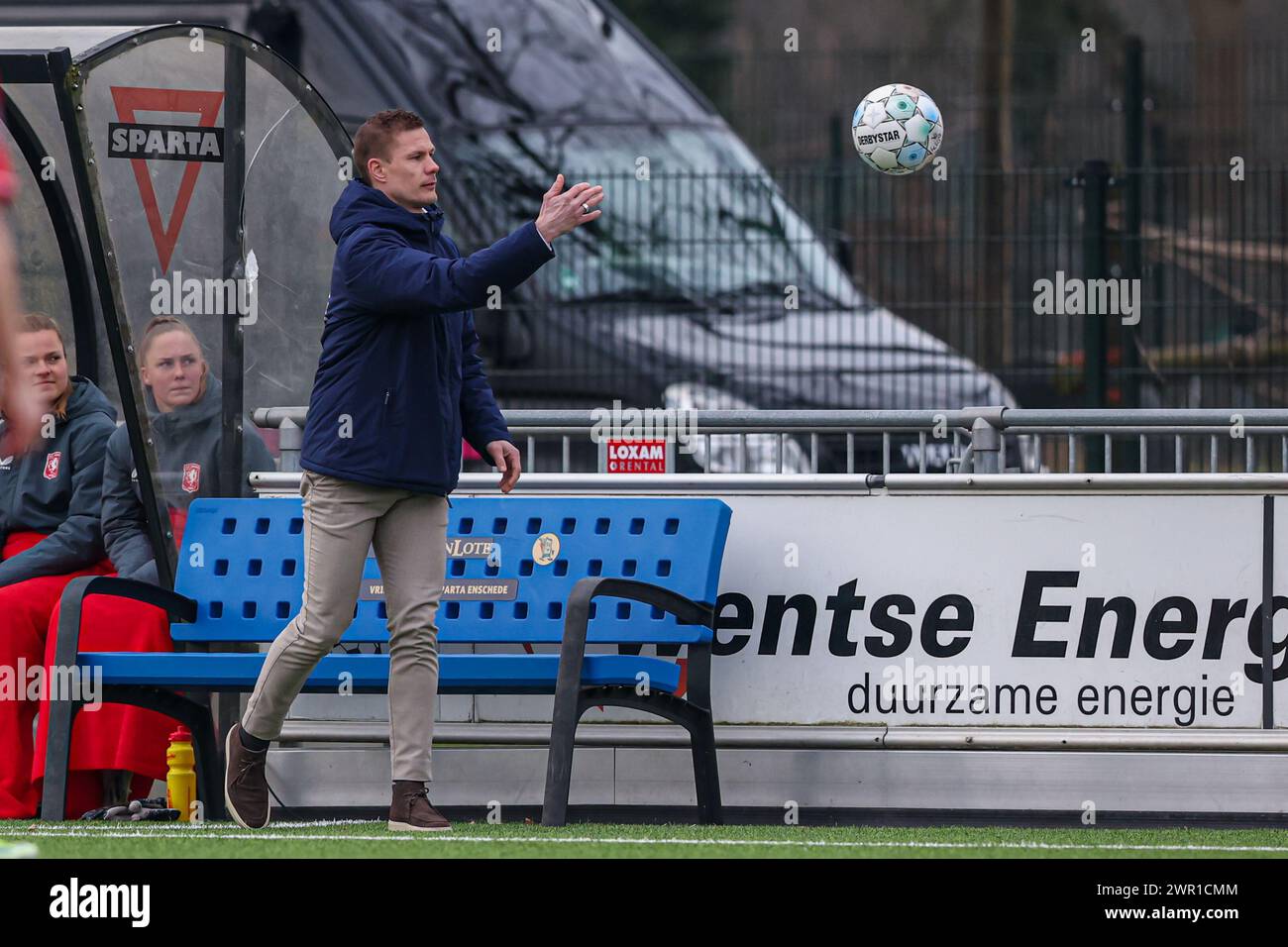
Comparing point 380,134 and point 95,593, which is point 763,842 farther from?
point 95,593

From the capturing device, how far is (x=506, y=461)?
23.0 feet

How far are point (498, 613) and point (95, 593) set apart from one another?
131 cm

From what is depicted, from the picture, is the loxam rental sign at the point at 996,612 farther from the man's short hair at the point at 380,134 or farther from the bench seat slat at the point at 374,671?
the man's short hair at the point at 380,134

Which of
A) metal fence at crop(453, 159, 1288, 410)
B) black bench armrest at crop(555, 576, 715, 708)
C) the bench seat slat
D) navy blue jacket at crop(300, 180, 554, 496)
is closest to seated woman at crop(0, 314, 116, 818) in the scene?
the bench seat slat

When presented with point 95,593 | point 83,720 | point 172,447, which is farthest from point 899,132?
point 83,720

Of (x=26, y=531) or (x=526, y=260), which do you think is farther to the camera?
(x=26, y=531)

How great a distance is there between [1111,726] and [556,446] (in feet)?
10.0

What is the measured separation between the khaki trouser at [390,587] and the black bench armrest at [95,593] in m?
0.98

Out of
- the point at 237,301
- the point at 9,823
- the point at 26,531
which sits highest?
the point at 237,301

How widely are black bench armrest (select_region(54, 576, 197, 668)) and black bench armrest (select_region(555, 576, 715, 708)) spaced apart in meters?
1.38
